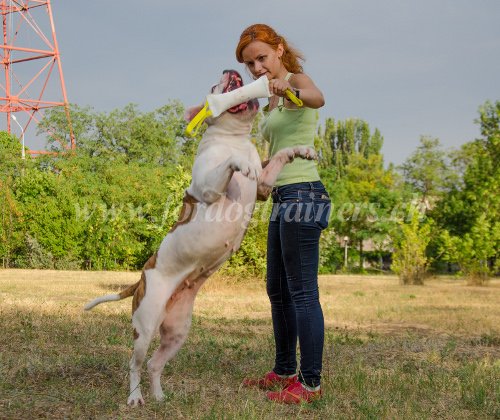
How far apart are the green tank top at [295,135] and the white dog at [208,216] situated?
20 centimetres

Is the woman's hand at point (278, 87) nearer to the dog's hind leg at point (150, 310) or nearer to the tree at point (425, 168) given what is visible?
the dog's hind leg at point (150, 310)

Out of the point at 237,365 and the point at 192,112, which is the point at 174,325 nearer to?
the point at 192,112

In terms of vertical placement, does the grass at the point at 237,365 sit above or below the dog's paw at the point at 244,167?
below

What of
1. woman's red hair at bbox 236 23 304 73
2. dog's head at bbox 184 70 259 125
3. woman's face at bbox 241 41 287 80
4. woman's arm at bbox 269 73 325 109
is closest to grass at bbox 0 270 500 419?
dog's head at bbox 184 70 259 125

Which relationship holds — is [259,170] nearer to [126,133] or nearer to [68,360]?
[68,360]

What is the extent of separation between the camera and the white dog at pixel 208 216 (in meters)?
3.30

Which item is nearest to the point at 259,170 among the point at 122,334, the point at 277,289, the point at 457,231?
the point at 277,289

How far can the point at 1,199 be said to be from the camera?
21.9 meters

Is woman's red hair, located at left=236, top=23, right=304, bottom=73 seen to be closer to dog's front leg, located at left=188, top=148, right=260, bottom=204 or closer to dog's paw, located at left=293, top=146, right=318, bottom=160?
dog's paw, located at left=293, top=146, right=318, bottom=160

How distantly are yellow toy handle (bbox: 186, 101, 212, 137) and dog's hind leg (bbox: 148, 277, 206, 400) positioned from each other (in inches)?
35.6

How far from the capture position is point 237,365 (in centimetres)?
498

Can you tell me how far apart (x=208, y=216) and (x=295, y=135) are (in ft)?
2.63

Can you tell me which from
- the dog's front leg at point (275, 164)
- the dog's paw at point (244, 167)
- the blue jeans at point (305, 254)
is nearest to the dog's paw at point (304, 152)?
the dog's front leg at point (275, 164)

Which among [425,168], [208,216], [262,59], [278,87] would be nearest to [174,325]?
[208,216]
